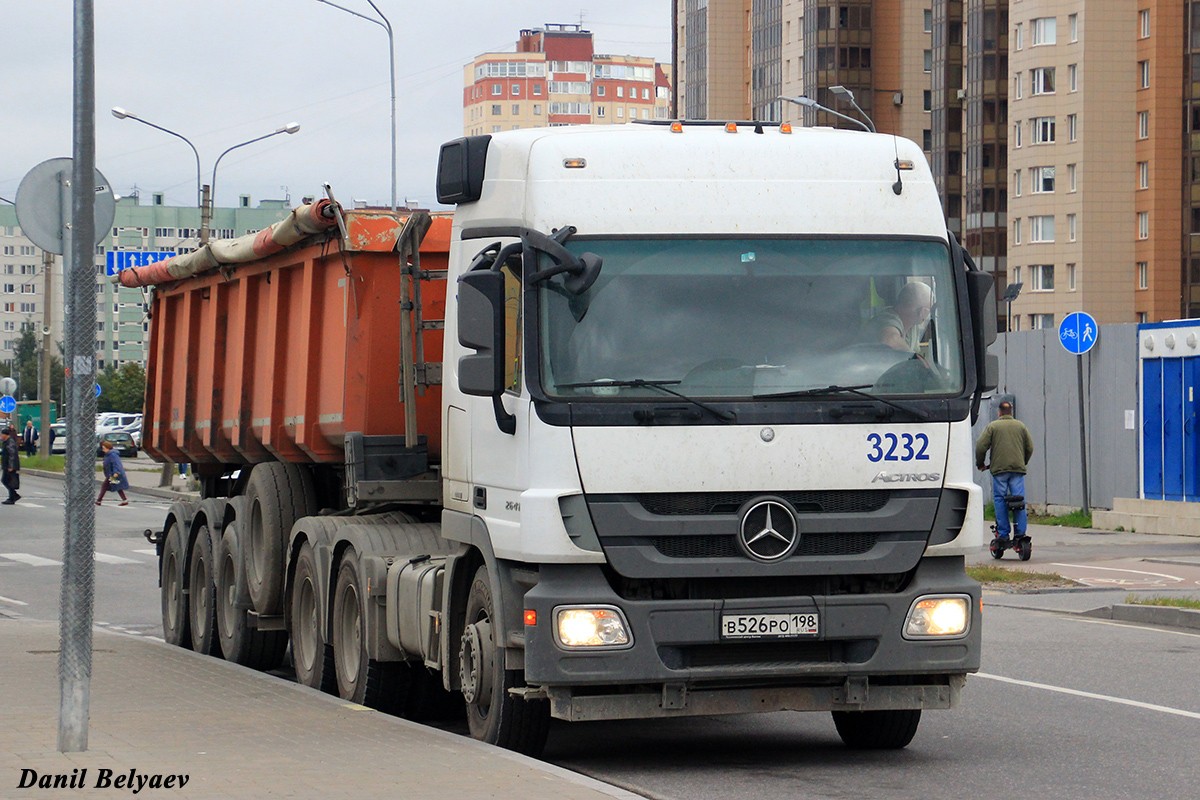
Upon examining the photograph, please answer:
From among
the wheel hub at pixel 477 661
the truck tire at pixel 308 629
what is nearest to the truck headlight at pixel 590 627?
the wheel hub at pixel 477 661

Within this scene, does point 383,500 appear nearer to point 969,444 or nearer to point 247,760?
point 247,760

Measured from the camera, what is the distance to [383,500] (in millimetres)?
10961

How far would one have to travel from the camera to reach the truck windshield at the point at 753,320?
8297 millimetres

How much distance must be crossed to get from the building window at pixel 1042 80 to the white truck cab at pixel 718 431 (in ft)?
263

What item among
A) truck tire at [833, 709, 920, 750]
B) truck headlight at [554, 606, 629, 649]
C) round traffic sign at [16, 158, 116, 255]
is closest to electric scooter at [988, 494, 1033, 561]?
truck tire at [833, 709, 920, 750]

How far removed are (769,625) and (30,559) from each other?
769 inches

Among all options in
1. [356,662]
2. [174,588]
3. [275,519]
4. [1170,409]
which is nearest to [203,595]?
[174,588]

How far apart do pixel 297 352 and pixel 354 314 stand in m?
1.30

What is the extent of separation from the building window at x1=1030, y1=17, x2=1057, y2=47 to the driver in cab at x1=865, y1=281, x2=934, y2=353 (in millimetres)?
80382

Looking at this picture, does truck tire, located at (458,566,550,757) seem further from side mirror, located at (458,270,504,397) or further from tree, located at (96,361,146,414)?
tree, located at (96,361,146,414)

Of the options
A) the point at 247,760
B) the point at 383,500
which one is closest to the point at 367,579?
the point at 383,500

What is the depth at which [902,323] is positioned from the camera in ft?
28.1

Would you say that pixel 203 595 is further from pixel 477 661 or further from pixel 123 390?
pixel 123 390

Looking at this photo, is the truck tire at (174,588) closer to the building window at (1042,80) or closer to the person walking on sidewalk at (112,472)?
the person walking on sidewalk at (112,472)
